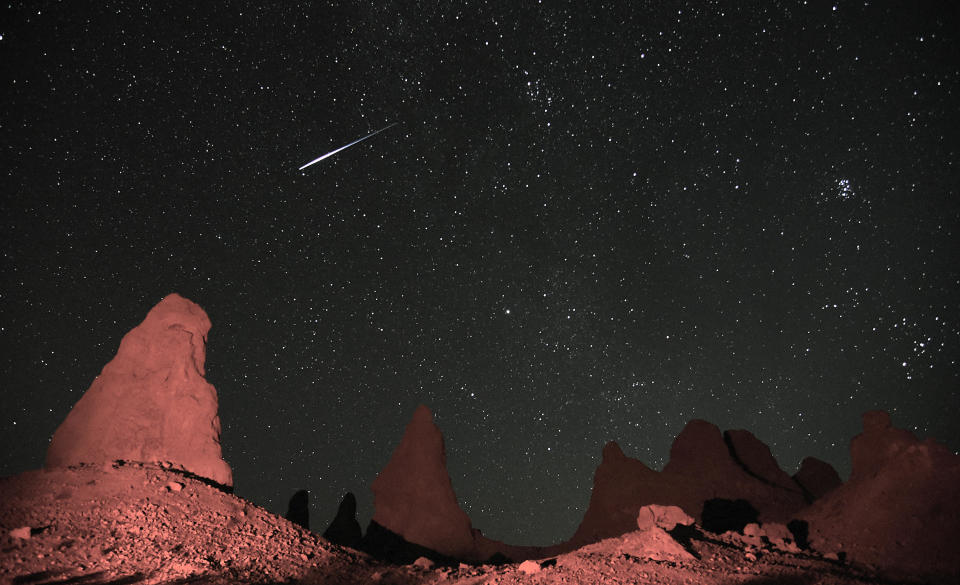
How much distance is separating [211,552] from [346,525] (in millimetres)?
24712

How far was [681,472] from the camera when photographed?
A: 119 ft

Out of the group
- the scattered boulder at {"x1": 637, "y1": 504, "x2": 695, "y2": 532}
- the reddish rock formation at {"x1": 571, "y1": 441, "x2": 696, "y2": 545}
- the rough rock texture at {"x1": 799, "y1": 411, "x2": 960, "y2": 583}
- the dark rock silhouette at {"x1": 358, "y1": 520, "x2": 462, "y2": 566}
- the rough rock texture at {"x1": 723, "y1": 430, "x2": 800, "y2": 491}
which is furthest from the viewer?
the rough rock texture at {"x1": 723, "y1": 430, "x2": 800, "y2": 491}

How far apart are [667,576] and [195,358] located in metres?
16.3

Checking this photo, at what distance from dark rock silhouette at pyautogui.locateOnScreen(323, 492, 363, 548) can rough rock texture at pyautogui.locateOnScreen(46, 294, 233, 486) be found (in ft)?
59.9

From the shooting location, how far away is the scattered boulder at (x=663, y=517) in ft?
48.3

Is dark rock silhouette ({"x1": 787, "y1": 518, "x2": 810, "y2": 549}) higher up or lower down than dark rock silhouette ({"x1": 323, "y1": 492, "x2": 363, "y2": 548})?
higher up

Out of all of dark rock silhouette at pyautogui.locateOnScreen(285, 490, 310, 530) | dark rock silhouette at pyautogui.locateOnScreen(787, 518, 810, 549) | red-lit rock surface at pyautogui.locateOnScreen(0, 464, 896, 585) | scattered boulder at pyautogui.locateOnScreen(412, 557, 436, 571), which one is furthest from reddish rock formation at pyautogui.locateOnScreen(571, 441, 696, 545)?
scattered boulder at pyautogui.locateOnScreen(412, 557, 436, 571)

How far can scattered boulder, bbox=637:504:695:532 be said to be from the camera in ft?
48.3

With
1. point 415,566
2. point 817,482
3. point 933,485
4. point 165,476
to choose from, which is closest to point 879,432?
point 933,485

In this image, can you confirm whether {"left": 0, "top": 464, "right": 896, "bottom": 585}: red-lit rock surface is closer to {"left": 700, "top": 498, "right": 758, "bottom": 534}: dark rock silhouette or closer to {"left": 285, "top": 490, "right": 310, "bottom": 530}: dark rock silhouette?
{"left": 700, "top": 498, "right": 758, "bottom": 534}: dark rock silhouette

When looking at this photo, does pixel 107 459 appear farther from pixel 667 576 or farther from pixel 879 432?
pixel 879 432

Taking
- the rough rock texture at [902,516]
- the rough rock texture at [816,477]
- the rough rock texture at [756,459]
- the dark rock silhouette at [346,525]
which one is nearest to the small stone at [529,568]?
the rough rock texture at [902,516]

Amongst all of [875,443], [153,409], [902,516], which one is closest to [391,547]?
[153,409]

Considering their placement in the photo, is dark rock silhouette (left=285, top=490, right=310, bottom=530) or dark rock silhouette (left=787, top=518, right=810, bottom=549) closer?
dark rock silhouette (left=787, top=518, right=810, bottom=549)
